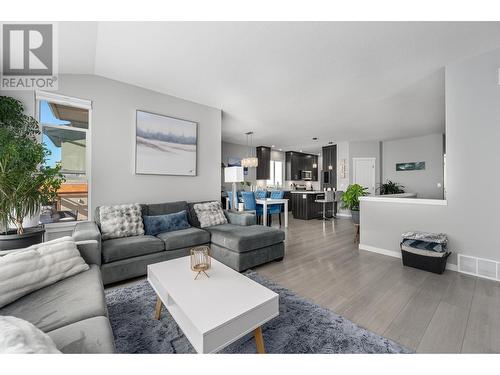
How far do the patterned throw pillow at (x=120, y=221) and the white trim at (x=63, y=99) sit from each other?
1.47m

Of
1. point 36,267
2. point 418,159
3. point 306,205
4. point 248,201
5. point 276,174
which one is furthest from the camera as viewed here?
point 276,174

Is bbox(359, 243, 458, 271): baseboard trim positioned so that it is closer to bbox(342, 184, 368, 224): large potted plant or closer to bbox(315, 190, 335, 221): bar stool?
bbox(342, 184, 368, 224): large potted plant

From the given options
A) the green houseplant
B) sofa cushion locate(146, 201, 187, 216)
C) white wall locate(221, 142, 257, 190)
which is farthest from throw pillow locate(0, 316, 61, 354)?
the green houseplant

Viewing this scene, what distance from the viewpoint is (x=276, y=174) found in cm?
939

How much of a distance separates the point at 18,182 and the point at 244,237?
2434mm

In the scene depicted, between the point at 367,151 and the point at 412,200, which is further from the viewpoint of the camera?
the point at 367,151

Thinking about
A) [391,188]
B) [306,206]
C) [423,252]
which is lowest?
[423,252]

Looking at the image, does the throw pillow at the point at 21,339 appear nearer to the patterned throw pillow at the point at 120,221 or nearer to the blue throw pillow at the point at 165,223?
the patterned throw pillow at the point at 120,221

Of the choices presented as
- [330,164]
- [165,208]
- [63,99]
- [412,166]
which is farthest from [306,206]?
[63,99]

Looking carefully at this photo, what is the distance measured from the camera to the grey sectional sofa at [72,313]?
38.0 inches

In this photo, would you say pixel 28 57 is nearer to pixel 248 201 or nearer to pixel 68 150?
pixel 68 150

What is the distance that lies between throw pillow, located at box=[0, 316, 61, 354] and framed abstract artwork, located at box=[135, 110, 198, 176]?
9.44ft

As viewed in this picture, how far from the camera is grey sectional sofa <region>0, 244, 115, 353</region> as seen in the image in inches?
38.0
